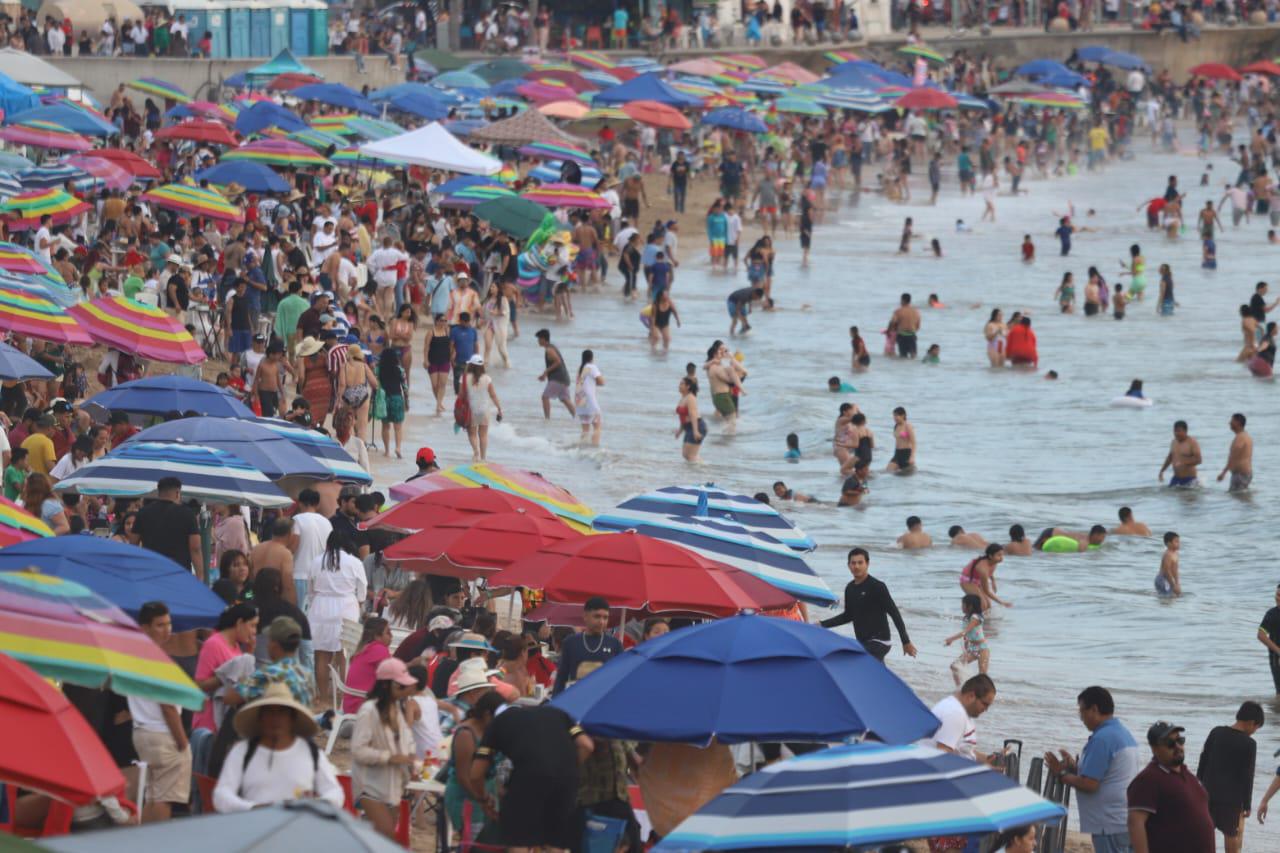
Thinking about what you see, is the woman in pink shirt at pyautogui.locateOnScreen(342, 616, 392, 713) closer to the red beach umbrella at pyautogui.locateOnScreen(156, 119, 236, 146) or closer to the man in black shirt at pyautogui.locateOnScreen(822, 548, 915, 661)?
the man in black shirt at pyautogui.locateOnScreen(822, 548, 915, 661)

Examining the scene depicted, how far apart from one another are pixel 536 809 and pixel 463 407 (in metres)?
Result: 12.2

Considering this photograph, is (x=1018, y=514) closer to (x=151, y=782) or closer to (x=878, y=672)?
(x=878, y=672)

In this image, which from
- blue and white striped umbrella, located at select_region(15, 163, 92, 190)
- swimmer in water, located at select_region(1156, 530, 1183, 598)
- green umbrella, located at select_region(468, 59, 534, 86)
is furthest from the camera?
green umbrella, located at select_region(468, 59, 534, 86)

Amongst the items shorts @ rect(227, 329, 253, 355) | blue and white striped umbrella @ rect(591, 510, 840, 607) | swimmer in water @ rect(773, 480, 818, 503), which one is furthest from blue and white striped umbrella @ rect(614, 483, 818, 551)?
shorts @ rect(227, 329, 253, 355)

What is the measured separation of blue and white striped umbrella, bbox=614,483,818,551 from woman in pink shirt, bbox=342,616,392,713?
297 centimetres

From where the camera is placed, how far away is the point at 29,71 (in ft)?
112

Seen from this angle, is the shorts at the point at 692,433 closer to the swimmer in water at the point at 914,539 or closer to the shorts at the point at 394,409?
the swimmer in water at the point at 914,539

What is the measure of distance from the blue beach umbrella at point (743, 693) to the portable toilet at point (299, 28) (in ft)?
133

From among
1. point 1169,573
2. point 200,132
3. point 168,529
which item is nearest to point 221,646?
point 168,529

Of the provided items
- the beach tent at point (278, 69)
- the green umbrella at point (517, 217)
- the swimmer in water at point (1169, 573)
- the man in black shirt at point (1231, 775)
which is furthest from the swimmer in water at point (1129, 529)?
the beach tent at point (278, 69)

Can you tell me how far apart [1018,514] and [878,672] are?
13872mm

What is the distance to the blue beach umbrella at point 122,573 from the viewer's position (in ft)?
28.0

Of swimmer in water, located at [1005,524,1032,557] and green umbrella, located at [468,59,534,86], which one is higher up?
green umbrella, located at [468,59,534,86]

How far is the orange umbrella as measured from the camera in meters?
40.8
